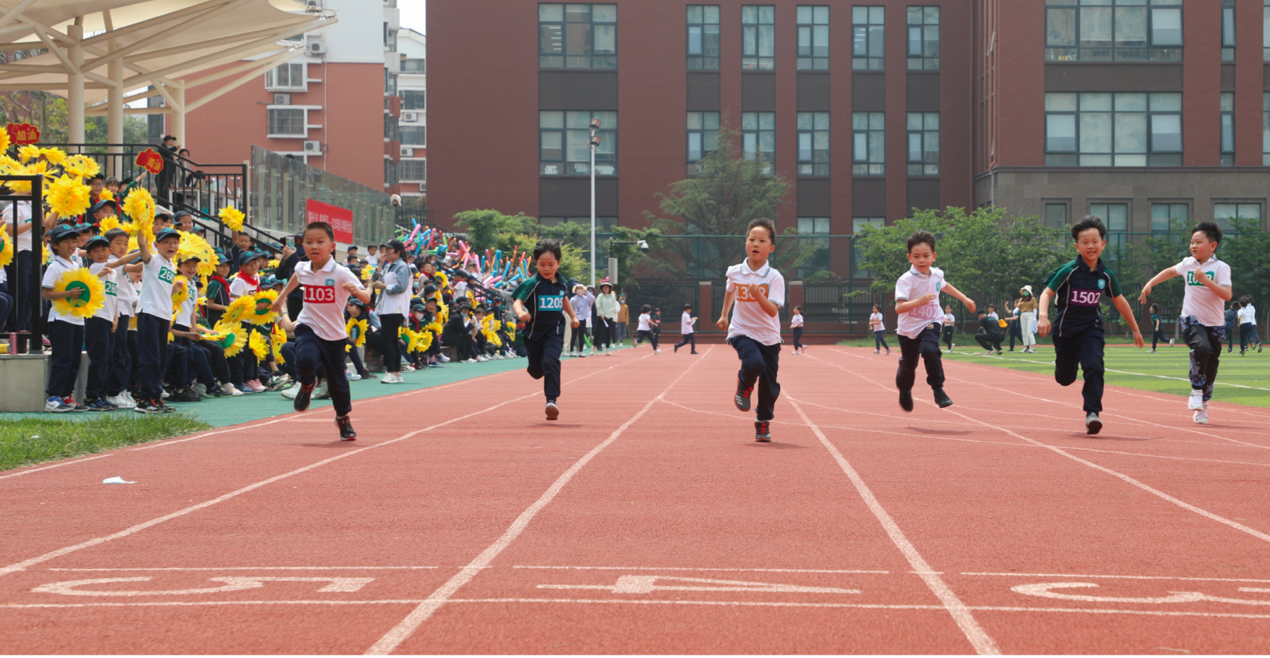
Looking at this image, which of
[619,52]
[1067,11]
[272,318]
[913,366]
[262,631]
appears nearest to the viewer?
[262,631]

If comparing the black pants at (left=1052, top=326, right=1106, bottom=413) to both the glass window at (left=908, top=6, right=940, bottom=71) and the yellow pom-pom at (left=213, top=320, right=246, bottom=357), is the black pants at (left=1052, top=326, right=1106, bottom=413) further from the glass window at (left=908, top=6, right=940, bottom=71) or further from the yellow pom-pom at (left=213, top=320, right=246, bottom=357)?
the glass window at (left=908, top=6, right=940, bottom=71)

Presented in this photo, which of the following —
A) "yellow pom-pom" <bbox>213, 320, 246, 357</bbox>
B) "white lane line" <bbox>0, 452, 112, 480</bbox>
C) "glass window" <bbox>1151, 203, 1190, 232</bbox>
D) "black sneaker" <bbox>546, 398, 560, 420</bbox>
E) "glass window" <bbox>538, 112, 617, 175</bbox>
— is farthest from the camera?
"glass window" <bbox>538, 112, 617, 175</bbox>

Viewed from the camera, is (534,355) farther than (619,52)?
No

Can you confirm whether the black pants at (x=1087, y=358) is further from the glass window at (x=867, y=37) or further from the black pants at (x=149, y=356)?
the glass window at (x=867, y=37)

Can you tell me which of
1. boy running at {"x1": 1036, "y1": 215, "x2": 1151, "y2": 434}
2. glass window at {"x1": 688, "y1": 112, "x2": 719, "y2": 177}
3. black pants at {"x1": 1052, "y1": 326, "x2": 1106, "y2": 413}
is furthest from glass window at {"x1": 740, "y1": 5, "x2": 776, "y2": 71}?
black pants at {"x1": 1052, "y1": 326, "x2": 1106, "y2": 413}

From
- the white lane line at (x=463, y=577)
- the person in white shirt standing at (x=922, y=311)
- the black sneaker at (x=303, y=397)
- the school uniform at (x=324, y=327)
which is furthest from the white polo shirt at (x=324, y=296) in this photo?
the person in white shirt standing at (x=922, y=311)

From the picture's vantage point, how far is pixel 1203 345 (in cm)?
1184

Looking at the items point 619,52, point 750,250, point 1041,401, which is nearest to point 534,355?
point 750,250

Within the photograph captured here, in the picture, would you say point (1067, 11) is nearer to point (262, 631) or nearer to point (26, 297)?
point (26, 297)

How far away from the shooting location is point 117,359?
1318 cm

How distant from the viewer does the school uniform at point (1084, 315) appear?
10.8m

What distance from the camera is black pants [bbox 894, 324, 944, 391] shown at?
11773mm

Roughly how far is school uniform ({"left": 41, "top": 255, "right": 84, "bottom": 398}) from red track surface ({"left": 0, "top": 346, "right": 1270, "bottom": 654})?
290 centimetres

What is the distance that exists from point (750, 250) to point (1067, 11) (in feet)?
164
